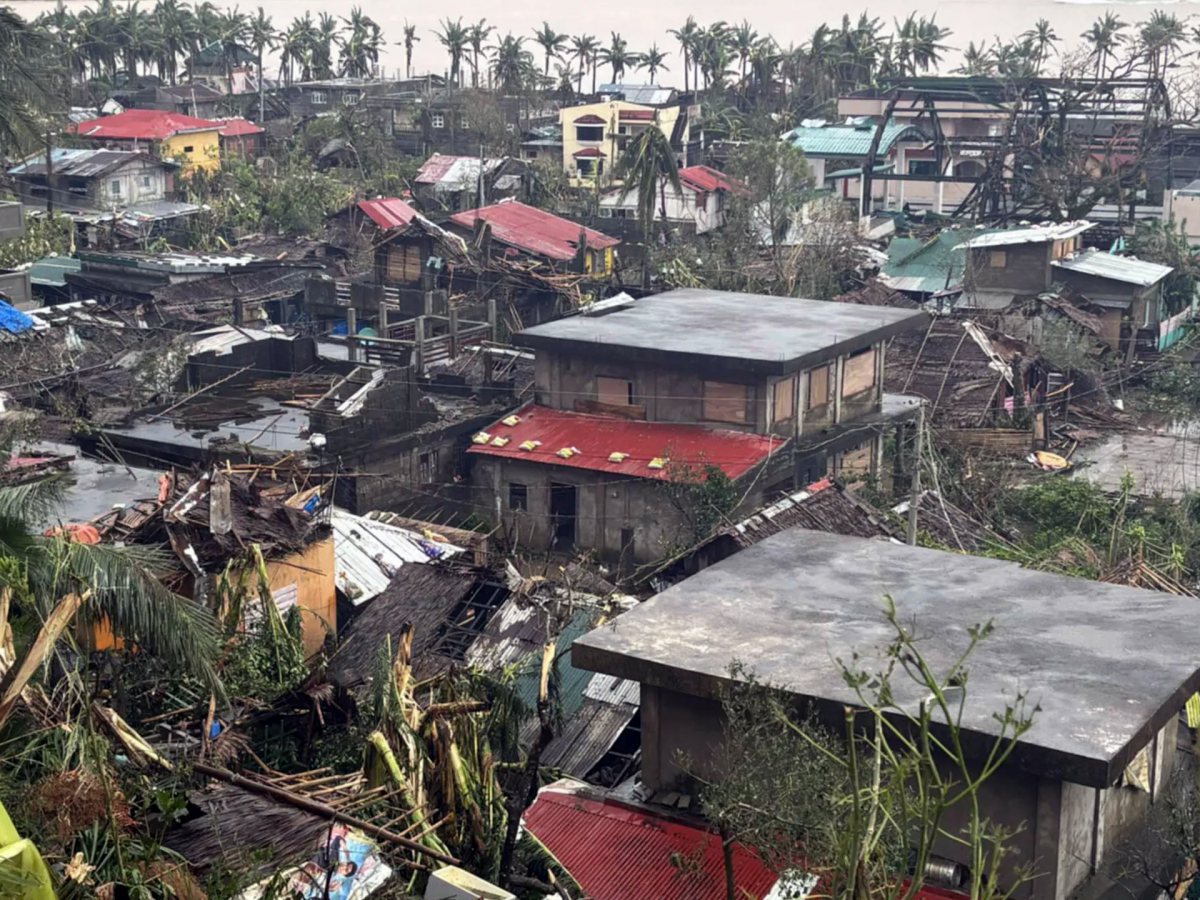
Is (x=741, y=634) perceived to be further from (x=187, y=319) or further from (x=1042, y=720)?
(x=187, y=319)

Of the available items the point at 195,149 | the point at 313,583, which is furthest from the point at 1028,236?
the point at 195,149

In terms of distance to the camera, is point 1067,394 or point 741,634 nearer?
point 741,634

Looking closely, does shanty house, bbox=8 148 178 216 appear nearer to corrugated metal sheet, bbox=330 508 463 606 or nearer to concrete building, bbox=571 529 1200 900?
corrugated metal sheet, bbox=330 508 463 606

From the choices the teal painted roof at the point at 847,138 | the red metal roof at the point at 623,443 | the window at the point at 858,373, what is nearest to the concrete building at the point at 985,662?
the red metal roof at the point at 623,443

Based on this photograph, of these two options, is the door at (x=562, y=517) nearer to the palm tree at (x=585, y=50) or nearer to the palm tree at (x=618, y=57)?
the palm tree at (x=618, y=57)

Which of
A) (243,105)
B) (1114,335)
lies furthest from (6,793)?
(243,105)

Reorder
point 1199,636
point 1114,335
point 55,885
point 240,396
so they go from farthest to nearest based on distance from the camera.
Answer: point 1114,335, point 240,396, point 1199,636, point 55,885

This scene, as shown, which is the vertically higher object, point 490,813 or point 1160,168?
point 1160,168
